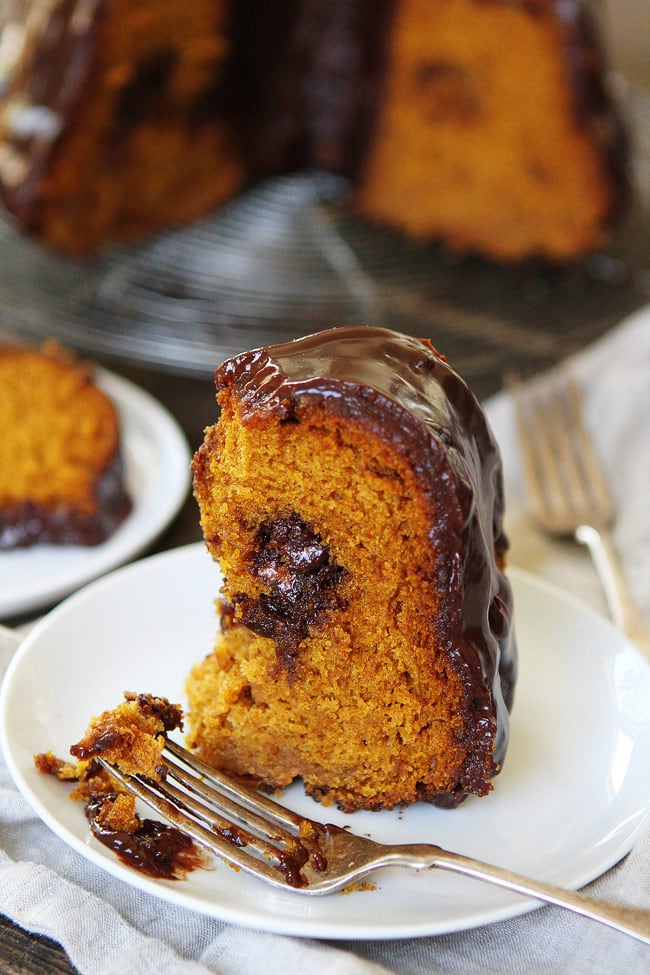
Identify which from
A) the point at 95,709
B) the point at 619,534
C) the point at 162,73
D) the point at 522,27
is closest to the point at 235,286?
the point at 162,73

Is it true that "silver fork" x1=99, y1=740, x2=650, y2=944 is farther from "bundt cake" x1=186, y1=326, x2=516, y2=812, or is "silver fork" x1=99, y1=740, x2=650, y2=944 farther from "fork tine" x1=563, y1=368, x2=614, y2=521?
"fork tine" x1=563, y1=368, x2=614, y2=521

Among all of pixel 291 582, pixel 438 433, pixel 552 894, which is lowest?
pixel 552 894

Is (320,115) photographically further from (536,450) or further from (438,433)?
(438,433)

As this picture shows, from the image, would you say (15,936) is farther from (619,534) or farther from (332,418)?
(619,534)

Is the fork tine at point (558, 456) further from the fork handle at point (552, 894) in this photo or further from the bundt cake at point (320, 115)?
the fork handle at point (552, 894)

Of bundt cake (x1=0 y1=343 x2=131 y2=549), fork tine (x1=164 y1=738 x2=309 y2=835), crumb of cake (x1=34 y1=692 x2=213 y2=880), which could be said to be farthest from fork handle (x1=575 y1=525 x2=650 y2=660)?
bundt cake (x1=0 y1=343 x2=131 y2=549)

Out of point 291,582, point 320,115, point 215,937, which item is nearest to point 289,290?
point 320,115
